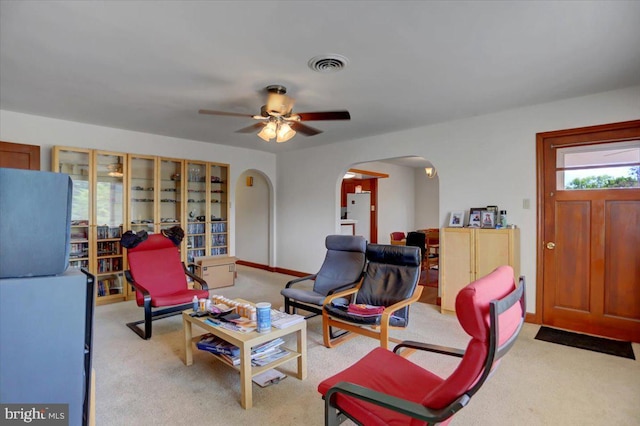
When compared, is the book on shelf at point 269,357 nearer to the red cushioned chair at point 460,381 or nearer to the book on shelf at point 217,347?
the book on shelf at point 217,347

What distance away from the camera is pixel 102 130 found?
4.63 metres

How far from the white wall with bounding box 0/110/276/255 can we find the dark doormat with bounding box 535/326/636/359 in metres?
4.76

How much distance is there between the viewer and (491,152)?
4.03m

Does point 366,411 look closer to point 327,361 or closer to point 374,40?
point 327,361

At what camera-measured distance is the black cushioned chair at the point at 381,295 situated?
2785mm

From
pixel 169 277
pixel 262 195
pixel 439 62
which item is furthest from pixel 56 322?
pixel 262 195

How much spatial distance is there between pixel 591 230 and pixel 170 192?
18.5 feet

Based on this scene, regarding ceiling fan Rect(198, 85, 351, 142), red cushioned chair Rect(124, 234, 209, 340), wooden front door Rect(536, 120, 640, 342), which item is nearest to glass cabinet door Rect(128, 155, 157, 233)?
red cushioned chair Rect(124, 234, 209, 340)

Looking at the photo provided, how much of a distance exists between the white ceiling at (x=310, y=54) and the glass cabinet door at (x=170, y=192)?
144 cm

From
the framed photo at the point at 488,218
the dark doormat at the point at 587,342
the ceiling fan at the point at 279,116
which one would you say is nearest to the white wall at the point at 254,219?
the ceiling fan at the point at 279,116

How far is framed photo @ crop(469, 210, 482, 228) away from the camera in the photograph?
3.99 metres

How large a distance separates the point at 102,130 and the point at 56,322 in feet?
15.2

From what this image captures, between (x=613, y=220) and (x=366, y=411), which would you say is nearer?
(x=366, y=411)

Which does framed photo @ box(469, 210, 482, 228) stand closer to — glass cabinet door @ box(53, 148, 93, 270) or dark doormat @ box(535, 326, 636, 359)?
dark doormat @ box(535, 326, 636, 359)
